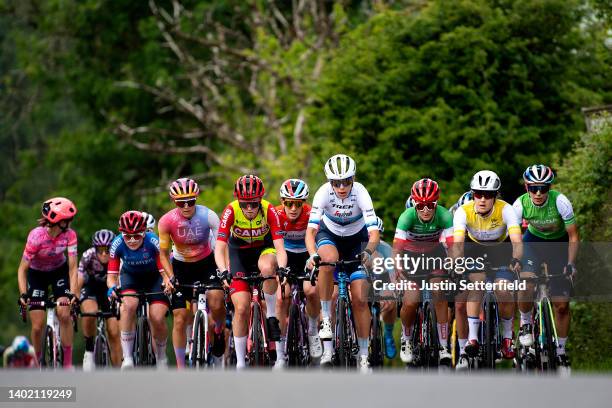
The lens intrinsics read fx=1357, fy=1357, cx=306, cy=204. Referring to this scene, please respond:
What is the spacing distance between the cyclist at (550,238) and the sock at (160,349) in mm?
4334

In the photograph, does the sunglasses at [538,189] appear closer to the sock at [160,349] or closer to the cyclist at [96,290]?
the sock at [160,349]

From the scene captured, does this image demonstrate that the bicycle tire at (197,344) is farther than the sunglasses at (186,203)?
No

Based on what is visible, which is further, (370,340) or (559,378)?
(370,340)

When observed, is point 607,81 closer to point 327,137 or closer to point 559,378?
point 327,137

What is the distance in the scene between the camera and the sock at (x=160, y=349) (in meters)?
16.5

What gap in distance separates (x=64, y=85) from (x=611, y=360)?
31.8 metres

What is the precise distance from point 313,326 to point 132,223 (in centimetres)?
254

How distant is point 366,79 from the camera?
91.5 feet

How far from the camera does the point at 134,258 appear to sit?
16.8 metres

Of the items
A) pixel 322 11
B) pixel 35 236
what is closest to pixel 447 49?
pixel 35 236

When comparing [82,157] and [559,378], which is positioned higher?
[82,157]

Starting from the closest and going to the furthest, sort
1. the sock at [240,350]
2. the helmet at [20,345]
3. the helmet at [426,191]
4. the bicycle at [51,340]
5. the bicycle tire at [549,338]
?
the helmet at [20,345]
the bicycle tire at [549,338]
the sock at [240,350]
the helmet at [426,191]
the bicycle at [51,340]

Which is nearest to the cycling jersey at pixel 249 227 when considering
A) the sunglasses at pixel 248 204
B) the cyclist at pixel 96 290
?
the sunglasses at pixel 248 204

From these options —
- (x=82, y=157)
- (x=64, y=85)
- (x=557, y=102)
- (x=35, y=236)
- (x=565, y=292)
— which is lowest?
(x=565, y=292)
